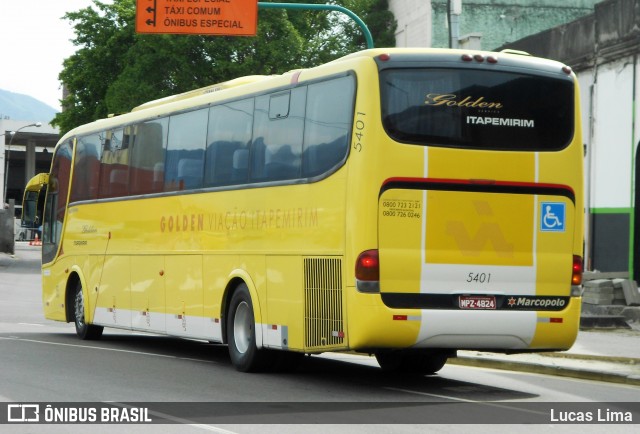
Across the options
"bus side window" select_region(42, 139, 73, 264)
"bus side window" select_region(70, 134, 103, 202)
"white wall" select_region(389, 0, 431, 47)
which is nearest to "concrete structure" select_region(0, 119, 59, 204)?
"white wall" select_region(389, 0, 431, 47)

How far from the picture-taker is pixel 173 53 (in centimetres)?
5297

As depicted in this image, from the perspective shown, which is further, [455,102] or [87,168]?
[87,168]

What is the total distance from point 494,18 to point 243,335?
143ft

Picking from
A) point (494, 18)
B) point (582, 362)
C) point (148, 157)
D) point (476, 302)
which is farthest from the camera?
point (494, 18)

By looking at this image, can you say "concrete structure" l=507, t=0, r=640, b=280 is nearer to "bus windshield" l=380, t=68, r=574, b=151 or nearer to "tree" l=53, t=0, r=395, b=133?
"bus windshield" l=380, t=68, r=574, b=151

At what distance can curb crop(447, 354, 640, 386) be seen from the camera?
627 inches

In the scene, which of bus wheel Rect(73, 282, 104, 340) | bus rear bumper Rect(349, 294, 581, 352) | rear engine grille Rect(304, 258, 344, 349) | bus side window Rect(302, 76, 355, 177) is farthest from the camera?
bus wheel Rect(73, 282, 104, 340)

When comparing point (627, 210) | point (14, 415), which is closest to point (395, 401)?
point (14, 415)

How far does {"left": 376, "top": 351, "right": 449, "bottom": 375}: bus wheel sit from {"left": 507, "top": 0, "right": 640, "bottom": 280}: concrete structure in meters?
15.3

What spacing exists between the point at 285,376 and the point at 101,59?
4558 centimetres

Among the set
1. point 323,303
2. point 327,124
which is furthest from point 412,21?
point 323,303

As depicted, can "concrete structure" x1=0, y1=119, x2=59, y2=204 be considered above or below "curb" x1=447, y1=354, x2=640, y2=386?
above

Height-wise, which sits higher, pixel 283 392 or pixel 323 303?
pixel 323 303

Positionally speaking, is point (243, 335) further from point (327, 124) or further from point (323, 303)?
point (327, 124)
